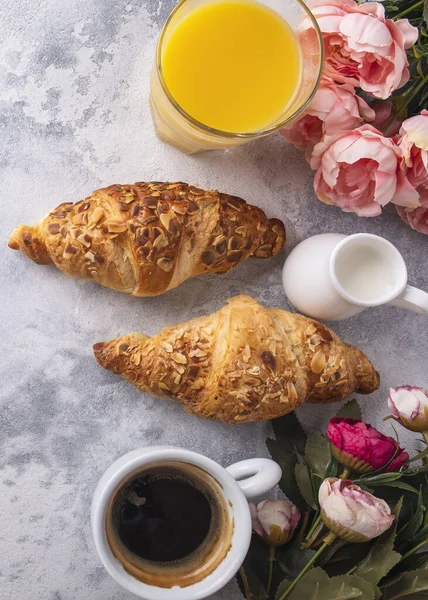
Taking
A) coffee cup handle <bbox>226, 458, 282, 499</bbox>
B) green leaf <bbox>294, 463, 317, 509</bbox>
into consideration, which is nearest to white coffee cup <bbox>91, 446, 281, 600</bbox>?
coffee cup handle <bbox>226, 458, 282, 499</bbox>

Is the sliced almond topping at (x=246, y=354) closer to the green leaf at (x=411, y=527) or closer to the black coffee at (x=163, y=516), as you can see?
the black coffee at (x=163, y=516)

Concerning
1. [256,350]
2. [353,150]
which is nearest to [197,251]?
[256,350]

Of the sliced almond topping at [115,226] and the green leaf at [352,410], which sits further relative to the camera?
the green leaf at [352,410]

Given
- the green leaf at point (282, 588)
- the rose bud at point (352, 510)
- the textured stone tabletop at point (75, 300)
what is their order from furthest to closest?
the textured stone tabletop at point (75, 300)
the green leaf at point (282, 588)
the rose bud at point (352, 510)

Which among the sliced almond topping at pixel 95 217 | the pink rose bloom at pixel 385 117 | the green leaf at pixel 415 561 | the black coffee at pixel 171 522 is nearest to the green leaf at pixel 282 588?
the black coffee at pixel 171 522

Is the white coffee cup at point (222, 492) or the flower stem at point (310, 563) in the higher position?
the white coffee cup at point (222, 492)

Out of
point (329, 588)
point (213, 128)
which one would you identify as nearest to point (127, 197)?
point (213, 128)
